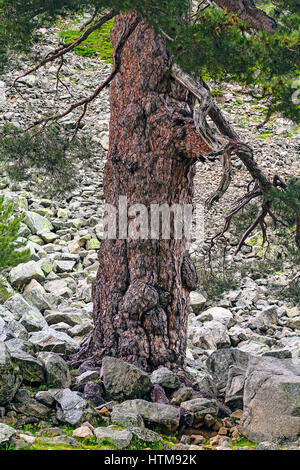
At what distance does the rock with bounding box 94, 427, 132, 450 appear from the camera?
14.9 ft

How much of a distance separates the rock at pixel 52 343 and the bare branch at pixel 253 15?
436 centimetres

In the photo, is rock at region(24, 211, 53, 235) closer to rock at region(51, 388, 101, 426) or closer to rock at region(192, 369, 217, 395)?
rock at region(192, 369, 217, 395)

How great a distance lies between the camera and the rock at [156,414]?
5.17 m

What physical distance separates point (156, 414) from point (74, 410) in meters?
0.75

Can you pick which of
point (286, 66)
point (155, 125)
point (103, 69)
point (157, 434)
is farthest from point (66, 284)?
point (103, 69)

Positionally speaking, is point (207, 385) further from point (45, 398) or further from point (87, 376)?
point (45, 398)

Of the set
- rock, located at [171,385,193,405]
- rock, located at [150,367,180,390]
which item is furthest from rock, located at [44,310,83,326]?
rock, located at [171,385,193,405]

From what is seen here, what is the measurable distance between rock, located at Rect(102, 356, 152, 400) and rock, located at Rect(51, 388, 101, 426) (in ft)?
1.59

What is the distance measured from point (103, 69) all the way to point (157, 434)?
2197 centimetres

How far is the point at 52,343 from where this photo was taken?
23.5 feet

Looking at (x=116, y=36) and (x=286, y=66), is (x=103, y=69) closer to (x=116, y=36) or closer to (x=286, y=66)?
(x=116, y=36)

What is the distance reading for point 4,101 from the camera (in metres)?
21.5

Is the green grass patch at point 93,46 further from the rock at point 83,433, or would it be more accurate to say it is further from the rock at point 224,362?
the rock at point 83,433

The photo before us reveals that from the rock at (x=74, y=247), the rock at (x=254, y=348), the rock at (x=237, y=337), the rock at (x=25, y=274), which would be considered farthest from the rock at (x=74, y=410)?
the rock at (x=74, y=247)
